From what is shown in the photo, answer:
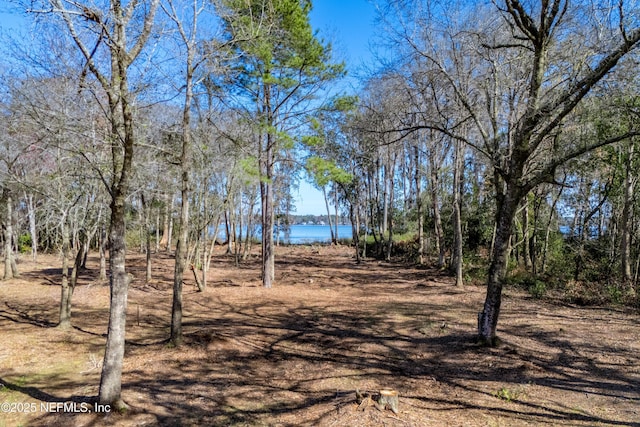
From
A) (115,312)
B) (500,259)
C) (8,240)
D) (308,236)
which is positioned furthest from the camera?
(308,236)

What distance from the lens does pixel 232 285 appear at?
1409 cm

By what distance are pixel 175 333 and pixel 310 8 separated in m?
11.4

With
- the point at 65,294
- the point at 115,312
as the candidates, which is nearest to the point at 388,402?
the point at 115,312

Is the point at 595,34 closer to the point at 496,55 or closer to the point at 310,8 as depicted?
the point at 496,55

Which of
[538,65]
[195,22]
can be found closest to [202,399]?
[195,22]

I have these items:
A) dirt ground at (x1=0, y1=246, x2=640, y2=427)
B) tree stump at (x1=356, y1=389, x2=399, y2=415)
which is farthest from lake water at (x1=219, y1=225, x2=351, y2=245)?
tree stump at (x1=356, y1=389, x2=399, y2=415)

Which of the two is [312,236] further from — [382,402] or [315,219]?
[382,402]

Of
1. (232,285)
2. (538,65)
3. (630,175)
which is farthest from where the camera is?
(232,285)

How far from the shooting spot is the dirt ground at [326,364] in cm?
433

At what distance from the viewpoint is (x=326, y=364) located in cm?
611

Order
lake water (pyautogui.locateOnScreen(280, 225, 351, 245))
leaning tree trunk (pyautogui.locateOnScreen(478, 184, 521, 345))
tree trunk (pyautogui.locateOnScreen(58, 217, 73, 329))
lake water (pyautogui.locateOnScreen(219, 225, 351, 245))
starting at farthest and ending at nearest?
lake water (pyautogui.locateOnScreen(280, 225, 351, 245)) → lake water (pyautogui.locateOnScreen(219, 225, 351, 245)) → tree trunk (pyautogui.locateOnScreen(58, 217, 73, 329)) → leaning tree trunk (pyautogui.locateOnScreen(478, 184, 521, 345))

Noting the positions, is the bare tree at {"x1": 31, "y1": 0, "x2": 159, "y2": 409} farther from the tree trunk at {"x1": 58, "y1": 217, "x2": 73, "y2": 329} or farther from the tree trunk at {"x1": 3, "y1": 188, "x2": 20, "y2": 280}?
the tree trunk at {"x1": 3, "y1": 188, "x2": 20, "y2": 280}

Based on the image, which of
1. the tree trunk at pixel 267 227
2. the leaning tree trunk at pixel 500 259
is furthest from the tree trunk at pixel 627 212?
the tree trunk at pixel 267 227

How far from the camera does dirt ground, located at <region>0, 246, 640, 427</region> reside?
433 cm
